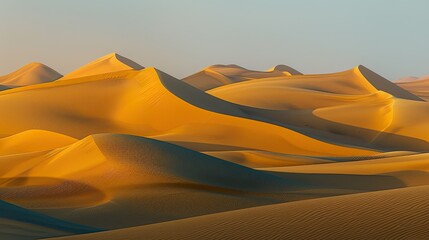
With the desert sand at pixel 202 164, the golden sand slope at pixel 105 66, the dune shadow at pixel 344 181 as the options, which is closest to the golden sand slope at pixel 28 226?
the desert sand at pixel 202 164

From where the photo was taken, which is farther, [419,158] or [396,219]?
[419,158]

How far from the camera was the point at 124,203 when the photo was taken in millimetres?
15156

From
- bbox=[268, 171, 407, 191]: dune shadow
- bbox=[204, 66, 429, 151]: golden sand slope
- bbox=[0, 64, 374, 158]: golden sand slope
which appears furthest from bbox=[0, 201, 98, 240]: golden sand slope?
bbox=[204, 66, 429, 151]: golden sand slope

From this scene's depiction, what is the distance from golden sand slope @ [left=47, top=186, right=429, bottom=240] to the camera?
8633mm

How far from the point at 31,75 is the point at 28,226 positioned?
93.0 meters

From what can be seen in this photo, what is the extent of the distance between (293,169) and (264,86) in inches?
1294

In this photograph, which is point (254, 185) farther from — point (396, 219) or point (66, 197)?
point (396, 219)

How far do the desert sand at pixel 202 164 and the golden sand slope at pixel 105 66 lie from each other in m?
34.1

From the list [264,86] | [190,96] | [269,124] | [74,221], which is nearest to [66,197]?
[74,221]

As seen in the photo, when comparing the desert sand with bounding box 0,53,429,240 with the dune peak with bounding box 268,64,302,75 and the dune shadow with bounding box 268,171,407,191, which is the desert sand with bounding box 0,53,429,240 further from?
the dune peak with bounding box 268,64,302,75

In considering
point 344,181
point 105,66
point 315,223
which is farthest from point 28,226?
point 105,66

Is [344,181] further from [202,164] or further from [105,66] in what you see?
[105,66]

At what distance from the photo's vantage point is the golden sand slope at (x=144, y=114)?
3178cm

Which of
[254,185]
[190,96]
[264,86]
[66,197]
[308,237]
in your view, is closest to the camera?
[308,237]
